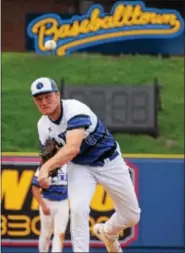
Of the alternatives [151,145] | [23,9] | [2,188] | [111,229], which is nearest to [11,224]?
[2,188]

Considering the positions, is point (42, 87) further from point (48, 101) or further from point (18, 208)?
point (18, 208)

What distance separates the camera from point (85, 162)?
21.6 ft

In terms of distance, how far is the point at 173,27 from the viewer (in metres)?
10.7

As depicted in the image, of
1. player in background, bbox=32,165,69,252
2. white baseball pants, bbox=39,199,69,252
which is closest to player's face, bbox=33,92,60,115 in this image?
player in background, bbox=32,165,69,252

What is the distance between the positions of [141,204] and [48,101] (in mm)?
4591

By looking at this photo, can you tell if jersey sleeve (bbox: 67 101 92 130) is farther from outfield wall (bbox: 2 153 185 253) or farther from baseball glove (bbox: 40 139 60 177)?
outfield wall (bbox: 2 153 185 253)

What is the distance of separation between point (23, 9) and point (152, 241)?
3471 mm

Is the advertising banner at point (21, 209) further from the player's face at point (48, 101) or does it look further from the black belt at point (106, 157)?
the player's face at point (48, 101)

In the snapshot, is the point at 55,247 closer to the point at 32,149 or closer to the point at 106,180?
the point at 32,149

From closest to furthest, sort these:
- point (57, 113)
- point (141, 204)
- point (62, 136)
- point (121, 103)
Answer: point (57, 113)
point (62, 136)
point (121, 103)
point (141, 204)

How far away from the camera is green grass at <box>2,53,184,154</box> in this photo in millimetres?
10633

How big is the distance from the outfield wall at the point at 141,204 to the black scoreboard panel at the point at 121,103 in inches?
17.5

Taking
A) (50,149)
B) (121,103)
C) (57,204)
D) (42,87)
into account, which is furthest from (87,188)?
(121,103)

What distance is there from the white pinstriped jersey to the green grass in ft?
13.0
